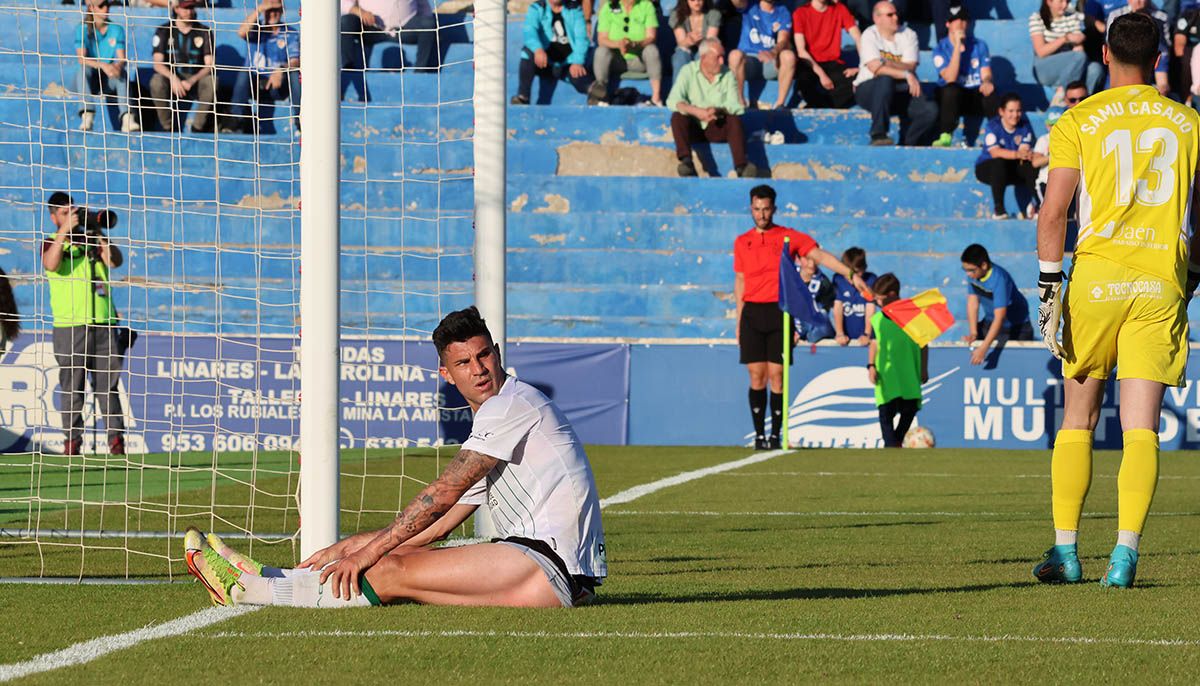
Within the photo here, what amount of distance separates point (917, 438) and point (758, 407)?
2.06 metres

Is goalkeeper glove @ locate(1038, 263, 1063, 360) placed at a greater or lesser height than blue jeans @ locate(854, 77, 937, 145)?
lesser

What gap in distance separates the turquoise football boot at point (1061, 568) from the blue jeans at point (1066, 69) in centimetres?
1853

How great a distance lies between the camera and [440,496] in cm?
569

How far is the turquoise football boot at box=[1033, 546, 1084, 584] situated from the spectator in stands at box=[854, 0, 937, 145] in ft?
56.0

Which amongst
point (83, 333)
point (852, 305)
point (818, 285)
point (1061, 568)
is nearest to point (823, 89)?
point (818, 285)

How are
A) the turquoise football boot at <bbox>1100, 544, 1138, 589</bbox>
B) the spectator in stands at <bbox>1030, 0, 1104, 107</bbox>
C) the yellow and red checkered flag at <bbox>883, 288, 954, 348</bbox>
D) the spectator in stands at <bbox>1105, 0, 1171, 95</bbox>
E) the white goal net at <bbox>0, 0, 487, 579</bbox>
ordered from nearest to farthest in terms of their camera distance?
the turquoise football boot at <bbox>1100, 544, 1138, 589</bbox>
the white goal net at <bbox>0, 0, 487, 579</bbox>
the yellow and red checkered flag at <bbox>883, 288, 954, 348</bbox>
the spectator in stands at <bbox>1105, 0, 1171, 95</bbox>
the spectator in stands at <bbox>1030, 0, 1104, 107</bbox>

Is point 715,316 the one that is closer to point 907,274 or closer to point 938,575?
point 907,274

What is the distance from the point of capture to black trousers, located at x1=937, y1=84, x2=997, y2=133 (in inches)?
922

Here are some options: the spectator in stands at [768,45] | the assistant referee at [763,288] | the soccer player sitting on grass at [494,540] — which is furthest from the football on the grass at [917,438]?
the soccer player sitting on grass at [494,540]

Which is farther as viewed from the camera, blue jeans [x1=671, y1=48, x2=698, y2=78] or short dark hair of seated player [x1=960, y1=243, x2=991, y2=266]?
blue jeans [x1=671, y1=48, x2=698, y2=78]

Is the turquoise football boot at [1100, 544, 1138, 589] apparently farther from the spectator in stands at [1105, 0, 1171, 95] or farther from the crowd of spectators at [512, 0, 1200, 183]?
the spectator in stands at [1105, 0, 1171, 95]

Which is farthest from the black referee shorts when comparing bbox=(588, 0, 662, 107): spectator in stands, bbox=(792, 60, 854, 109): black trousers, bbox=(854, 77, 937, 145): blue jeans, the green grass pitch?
bbox=(792, 60, 854, 109): black trousers

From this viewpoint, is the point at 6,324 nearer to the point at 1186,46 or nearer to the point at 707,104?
the point at 707,104

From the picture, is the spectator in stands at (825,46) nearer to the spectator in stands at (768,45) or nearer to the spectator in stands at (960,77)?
the spectator in stands at (768,45)
